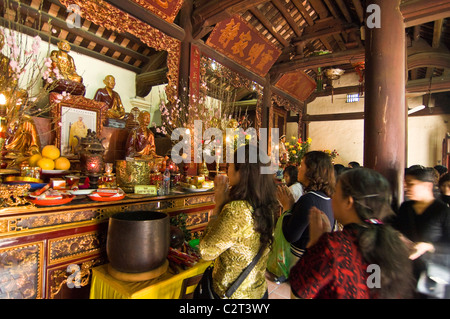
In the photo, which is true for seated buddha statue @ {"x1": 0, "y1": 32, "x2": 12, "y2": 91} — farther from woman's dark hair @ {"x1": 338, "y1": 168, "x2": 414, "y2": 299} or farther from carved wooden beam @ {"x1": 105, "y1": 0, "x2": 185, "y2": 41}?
woman's dark hair @ {"x1": 338, "y1": 168, "x2": 414, "y2": 299}

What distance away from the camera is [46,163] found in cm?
229

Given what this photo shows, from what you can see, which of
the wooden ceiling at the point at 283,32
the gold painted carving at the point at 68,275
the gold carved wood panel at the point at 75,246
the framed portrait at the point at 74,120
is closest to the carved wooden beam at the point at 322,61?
the wooden ceiling at the point at 283,32

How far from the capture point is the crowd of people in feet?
2.88

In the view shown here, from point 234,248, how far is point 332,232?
0.55 m

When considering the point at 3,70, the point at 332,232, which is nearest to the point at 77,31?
the point at 3,70

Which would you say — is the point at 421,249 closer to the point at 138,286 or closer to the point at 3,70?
the point at 138,286

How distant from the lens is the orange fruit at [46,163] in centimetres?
227

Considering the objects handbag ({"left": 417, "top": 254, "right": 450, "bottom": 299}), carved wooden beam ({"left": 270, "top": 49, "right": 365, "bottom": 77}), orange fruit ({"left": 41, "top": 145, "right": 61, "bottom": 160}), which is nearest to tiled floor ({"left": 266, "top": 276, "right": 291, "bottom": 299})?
handbag ({"left": 417, "top": 254, "right": 450, "bottom": 299})

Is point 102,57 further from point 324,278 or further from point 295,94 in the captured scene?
point 324,278

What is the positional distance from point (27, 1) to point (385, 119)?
6.07 m

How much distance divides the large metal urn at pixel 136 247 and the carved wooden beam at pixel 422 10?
3445 mm

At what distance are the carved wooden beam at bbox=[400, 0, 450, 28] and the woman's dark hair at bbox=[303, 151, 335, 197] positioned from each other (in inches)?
90.0

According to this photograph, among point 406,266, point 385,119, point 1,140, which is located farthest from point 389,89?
point 1,140

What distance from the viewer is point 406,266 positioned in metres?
0.88
